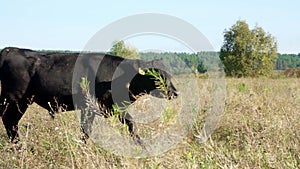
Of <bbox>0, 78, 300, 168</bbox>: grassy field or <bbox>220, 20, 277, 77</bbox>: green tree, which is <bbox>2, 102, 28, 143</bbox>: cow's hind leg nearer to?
<bbox>0, 78, 300, 168</bbox>: grassy field

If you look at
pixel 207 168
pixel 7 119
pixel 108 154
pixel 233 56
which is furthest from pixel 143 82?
pixel 233 56

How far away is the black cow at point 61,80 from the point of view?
708cm

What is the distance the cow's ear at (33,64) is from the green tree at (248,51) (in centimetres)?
5350

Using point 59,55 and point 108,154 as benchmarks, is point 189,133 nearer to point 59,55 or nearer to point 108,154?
point 108,154

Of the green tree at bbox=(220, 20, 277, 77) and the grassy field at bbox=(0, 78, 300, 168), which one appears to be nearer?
the grassy field at bbox=(0, 78, 300, 168)

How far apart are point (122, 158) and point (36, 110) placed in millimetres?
5795

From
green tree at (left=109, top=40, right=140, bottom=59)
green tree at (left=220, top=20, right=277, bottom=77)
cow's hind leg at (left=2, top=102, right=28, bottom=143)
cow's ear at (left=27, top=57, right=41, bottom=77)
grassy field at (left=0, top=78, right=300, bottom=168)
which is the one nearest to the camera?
grassy field at (left=0, top=78, right=300, bottom=168)

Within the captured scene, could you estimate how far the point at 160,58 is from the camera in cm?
750

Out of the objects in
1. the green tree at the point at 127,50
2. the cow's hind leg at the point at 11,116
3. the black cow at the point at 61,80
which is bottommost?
the cow's hind leg at the point at 11,116

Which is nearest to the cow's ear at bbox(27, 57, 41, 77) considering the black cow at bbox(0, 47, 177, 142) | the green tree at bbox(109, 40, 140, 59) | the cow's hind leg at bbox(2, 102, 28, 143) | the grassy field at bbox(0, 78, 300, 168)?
the black cow at bbox(0, 47, 177, 142)

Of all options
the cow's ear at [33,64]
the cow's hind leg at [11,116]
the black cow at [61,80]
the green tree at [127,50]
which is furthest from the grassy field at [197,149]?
the green tree at [127,50]

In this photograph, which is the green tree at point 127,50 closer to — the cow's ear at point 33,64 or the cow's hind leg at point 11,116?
the cow's ear at point 33,64

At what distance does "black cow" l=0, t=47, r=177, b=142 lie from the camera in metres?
7.08

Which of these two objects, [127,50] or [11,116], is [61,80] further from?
[127,50]
